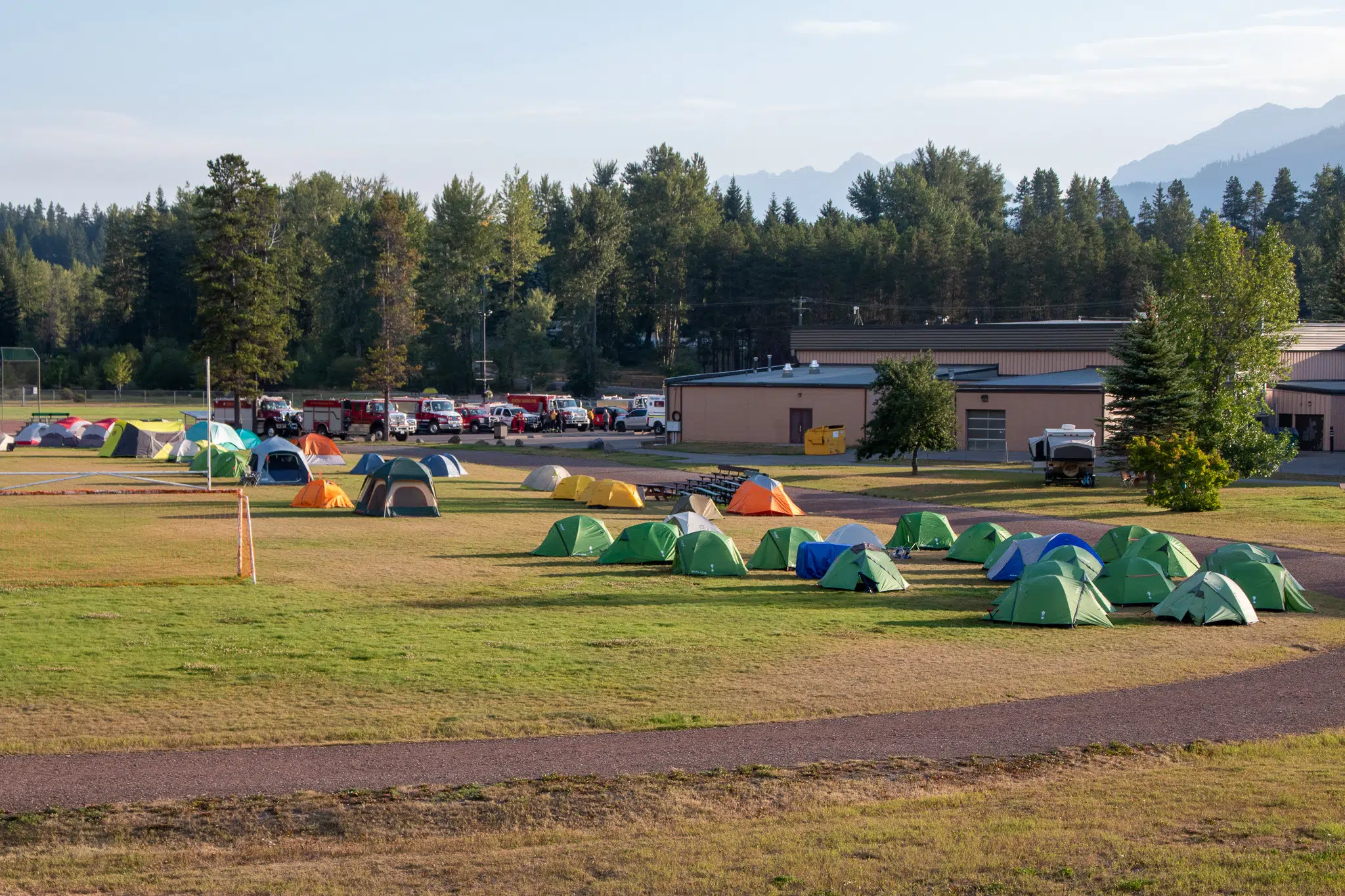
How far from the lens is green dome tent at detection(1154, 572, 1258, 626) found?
18.3 metres

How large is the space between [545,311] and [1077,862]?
312 feet

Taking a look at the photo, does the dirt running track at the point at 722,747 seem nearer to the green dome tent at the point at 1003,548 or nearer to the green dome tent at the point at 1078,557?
the green dome tent at the point at 1078,557

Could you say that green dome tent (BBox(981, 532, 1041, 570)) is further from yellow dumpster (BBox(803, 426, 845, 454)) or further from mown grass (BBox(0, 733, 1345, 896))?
yellow dumpster (BBox(803, 426, 845, 454))

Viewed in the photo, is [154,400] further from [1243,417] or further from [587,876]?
[587,876]

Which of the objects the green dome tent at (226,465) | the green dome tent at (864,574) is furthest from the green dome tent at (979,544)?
the green dome tent at (226,465)

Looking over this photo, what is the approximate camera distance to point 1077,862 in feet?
27.3

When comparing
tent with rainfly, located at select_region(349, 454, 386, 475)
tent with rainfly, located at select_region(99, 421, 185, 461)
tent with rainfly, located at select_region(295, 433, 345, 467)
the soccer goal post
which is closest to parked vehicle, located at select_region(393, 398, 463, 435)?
tent with rainfly, located at select_region(99, 421, 185, 461)

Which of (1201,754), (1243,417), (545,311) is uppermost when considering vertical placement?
(545,311)

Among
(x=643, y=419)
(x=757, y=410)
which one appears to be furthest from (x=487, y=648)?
(x=643, y=419)

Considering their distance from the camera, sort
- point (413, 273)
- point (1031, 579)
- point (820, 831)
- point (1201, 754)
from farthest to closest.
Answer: point (413, 273) < point (1031, 579) < point (1201, 754) < point (820, 831)

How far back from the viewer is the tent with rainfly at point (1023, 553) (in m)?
21.4

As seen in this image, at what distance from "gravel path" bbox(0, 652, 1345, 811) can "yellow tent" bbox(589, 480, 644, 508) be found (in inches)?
836

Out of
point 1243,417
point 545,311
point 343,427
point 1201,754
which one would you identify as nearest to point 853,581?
point 1201,754

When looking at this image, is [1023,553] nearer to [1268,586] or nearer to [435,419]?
[1268,586]
